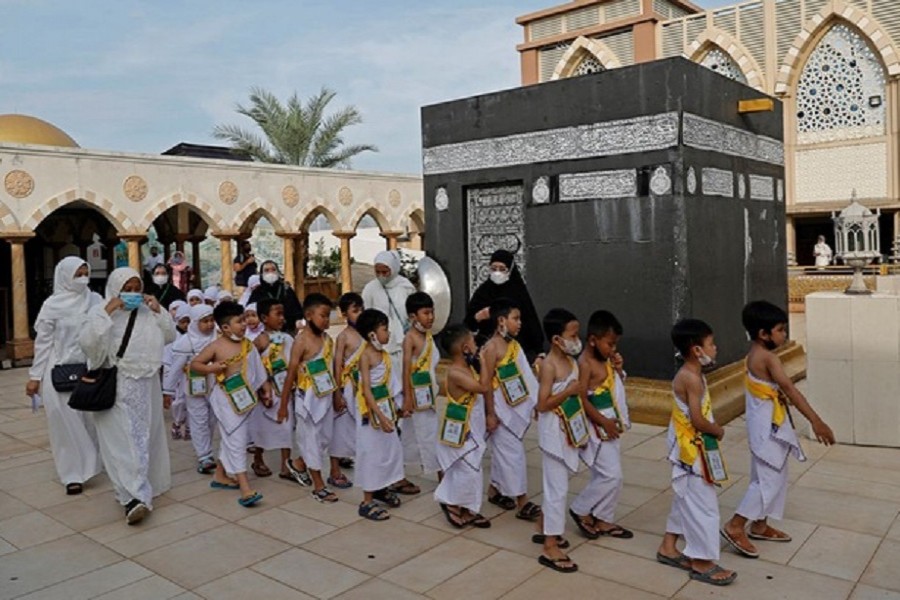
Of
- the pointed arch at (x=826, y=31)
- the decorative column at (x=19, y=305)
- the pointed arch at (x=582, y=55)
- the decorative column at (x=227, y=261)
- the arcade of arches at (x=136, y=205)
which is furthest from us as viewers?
the pointed arch at (x=582, y=55)

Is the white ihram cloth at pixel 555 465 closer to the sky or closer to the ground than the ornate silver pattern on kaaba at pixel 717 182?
closer to the ground

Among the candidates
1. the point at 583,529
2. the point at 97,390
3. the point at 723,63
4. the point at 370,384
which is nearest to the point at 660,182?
the point at 370,384

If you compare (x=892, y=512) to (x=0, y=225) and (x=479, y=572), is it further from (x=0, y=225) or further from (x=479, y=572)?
(x=0, y=225)

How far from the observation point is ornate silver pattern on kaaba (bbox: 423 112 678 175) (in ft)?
20.5

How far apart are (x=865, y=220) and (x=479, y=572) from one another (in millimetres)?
9891

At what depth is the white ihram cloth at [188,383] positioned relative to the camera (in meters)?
5.25

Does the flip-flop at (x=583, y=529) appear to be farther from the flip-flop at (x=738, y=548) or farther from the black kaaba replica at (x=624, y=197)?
the black kaaba replica at (x=624, y=197)

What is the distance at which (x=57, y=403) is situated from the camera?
16.5 feet

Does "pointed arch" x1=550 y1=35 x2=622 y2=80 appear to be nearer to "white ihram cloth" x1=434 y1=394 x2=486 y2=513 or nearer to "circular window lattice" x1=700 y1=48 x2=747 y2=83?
"circular window lattice" x1=700 y1=48 x2=747 y2=83

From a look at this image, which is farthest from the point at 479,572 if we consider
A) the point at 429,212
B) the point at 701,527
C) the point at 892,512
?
the point at 429,212

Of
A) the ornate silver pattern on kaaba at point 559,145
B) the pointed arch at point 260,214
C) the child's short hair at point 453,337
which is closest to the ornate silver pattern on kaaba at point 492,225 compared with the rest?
the ornate silver pattern on kaaba at point 559,145

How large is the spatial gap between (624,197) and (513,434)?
3094mm

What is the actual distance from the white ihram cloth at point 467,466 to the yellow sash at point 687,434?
1.08 metres

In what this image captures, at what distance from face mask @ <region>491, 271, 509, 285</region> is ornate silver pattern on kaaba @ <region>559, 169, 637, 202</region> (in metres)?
1.80
